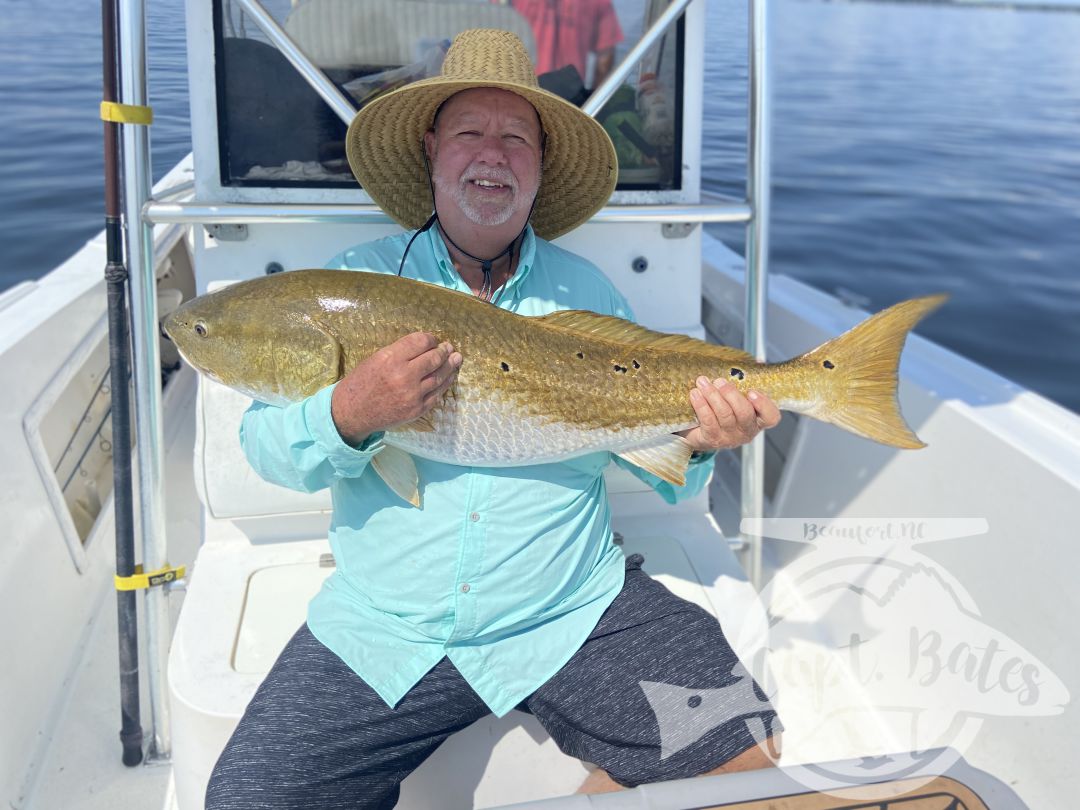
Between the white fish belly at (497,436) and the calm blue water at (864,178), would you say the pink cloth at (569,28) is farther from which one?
the white fish belly at (497,436)

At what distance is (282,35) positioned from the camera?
2.55m

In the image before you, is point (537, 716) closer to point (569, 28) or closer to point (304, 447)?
point (304, 447)

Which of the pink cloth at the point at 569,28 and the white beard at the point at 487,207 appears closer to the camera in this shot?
the white beard at the point at 487,207

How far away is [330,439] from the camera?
75.0 inches

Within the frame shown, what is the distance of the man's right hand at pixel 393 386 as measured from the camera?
1796mm

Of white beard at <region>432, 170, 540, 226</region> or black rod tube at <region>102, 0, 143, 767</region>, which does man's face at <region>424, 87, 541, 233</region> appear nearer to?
white beard at <region>432, 170, 540, 226</region>

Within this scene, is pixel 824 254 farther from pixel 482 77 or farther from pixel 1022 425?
pixel 482 77

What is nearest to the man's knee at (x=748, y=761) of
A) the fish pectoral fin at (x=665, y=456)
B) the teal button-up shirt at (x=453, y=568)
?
the teal button-up shirt at (x=453, y=568)

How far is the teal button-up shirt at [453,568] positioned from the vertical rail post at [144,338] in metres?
0.54

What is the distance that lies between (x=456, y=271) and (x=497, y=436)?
1.94ft

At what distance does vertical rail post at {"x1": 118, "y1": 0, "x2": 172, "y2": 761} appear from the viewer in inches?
92.7

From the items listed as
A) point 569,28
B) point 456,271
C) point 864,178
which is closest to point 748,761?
point 456,271

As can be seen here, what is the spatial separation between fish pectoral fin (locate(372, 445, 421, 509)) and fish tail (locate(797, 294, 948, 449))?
1055mm

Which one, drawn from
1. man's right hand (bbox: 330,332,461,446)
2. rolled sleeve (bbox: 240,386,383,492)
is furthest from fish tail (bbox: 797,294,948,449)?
rolled sleeve (bbox: 240,386,383,492)
